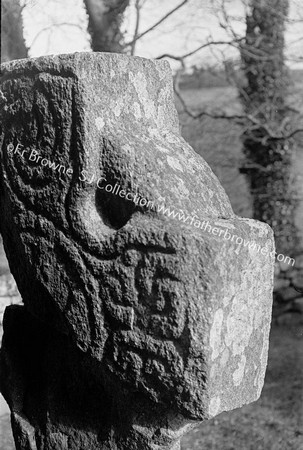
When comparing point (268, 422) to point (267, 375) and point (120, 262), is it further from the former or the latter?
point (120, 262)

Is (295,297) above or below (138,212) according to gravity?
below

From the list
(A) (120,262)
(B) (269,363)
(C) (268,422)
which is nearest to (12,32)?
(A) (120,262)

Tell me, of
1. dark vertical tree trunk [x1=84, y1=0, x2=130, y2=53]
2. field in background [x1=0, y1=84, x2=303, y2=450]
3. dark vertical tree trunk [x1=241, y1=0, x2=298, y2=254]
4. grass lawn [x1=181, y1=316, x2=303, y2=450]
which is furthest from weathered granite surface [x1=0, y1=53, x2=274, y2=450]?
dark vertical tree trunk [x1=241, y1=0, x2=298, y2=254]

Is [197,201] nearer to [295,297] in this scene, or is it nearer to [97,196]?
[97,196]

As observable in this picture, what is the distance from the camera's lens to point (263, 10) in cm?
492

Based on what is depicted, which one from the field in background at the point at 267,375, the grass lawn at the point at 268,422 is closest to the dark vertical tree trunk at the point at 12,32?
the field in background at the point at 267,375

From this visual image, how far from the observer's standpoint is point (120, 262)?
1260mm

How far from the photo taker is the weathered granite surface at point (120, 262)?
119 centimetres

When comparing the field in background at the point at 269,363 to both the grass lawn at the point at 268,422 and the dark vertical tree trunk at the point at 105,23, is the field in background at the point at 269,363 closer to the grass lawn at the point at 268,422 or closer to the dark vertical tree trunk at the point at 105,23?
the grass lawn at the point at 268,422

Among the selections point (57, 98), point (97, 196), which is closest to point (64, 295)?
point (97, 196)

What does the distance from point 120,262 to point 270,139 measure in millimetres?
4151

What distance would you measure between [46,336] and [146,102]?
2.21 ft

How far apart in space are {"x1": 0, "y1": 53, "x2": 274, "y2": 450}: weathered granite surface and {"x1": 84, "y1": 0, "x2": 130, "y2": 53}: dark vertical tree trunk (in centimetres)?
244

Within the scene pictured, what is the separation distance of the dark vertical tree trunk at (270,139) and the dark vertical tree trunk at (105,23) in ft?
4.70
